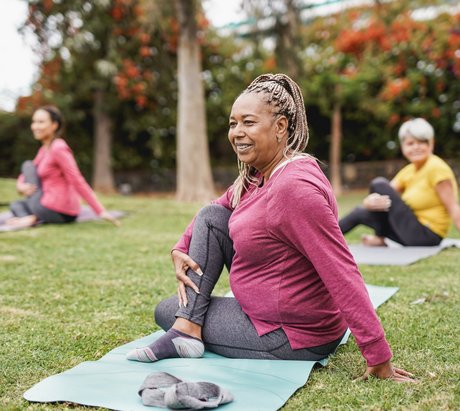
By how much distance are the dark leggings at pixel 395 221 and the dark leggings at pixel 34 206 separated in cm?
376

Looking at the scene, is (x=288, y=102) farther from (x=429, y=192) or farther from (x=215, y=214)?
(x=429, y=192)

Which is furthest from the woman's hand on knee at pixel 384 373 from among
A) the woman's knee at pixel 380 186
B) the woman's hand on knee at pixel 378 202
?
the woman's knee at pixel 380 186

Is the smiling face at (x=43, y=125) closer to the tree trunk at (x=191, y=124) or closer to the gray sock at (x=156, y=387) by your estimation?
the gray sock at (x=156, y=387)

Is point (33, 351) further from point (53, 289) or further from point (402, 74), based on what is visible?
point (402, 74)

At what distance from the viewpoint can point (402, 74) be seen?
16156mm

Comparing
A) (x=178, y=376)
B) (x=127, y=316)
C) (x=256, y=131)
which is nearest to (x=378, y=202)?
(x=127, y=316)

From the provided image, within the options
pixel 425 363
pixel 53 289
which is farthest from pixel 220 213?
pixel 53 289

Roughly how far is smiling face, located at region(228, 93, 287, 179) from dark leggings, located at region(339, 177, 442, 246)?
3.48 meters

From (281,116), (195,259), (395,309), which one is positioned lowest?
(395,309)

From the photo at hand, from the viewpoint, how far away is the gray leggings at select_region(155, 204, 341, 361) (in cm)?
261

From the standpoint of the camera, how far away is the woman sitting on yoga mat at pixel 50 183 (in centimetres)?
708

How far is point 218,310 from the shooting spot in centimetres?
272

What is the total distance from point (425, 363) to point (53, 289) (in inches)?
104

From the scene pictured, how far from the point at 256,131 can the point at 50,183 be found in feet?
17.9
